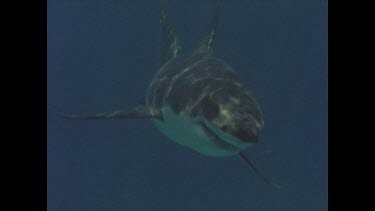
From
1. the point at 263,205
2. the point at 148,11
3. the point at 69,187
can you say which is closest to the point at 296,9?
the point at 148,11

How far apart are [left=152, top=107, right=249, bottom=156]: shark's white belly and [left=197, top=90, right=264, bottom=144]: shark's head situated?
0.26 meters

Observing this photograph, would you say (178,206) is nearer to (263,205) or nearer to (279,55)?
(263,205)

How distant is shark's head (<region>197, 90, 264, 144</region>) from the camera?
5039 millimetres

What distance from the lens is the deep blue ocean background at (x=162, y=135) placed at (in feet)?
80.6

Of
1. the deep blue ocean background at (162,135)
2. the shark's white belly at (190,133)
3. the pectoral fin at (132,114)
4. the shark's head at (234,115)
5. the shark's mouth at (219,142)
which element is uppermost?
the shark's head at (234,115)

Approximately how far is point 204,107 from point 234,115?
70cm

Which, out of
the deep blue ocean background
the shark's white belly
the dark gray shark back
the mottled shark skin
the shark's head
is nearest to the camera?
the shark's head

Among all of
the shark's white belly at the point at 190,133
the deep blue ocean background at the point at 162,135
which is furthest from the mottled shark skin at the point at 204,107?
the deep blue ocean background at the point at 162,135

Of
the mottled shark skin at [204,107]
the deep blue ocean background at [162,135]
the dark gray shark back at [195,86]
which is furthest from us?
the deep blue ocean background at [162,135]

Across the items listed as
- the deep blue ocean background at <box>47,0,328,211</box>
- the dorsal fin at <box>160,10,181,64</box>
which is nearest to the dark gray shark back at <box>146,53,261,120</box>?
the dorsal fin at <box>160,10,181,64</box>

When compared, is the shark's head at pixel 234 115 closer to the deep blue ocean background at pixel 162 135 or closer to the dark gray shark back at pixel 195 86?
the dark gray shark back at pixel 195 86

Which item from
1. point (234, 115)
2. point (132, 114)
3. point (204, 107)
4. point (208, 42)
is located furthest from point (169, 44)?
point (234, 115)

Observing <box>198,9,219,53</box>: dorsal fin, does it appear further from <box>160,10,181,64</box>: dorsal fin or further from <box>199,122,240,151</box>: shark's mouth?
<box>199,122,240,151</box>: shark's mouth

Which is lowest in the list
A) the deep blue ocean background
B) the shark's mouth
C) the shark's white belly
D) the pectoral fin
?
the deep blue ocean background
